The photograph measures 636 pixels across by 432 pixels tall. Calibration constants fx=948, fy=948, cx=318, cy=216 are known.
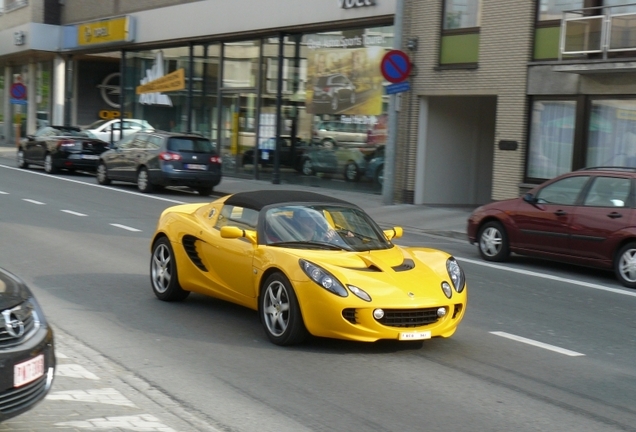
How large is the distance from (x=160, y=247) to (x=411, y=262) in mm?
2852

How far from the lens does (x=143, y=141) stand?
24703 mm

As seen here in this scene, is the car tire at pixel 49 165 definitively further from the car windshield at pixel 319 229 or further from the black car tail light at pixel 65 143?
the car windshield at pixel 319 229

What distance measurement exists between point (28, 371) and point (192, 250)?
4294 millimetres

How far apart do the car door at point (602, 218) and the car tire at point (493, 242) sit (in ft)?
4.02

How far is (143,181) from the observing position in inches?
951

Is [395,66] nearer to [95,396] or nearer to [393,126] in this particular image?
[393,126]

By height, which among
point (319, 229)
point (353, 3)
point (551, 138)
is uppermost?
point (353, 3)

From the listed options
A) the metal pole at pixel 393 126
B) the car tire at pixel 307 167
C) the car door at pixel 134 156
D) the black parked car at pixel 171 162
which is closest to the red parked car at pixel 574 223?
the metal pole at pixel 393 126

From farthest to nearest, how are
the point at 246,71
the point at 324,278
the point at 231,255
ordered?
the point at 246,71
the point at 231,255
the point at 324,278

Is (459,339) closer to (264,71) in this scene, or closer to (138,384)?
(138,384)

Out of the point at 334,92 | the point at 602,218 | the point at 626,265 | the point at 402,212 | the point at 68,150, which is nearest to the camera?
the point at 626,265

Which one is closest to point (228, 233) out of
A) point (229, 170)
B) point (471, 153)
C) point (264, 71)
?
point (471, 153)

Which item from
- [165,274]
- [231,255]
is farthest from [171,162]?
[231,255]

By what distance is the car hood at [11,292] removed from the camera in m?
4.99
